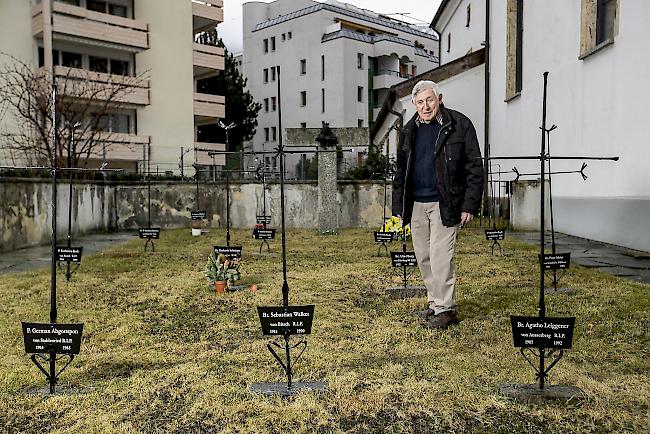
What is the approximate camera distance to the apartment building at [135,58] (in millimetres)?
24703

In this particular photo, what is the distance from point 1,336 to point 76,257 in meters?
2.22

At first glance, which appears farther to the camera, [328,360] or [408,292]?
[408,292]

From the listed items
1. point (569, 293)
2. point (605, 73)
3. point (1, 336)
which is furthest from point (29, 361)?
point (605, 73)

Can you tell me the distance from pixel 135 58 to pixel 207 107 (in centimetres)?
462

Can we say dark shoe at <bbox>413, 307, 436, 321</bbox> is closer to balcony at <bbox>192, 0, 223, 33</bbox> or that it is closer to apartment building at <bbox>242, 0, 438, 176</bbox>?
balcony at <bbox>192, 0, 223, 33</bbox>

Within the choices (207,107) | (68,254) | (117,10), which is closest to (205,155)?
(207,107)

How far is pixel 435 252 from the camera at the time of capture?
4996 mm

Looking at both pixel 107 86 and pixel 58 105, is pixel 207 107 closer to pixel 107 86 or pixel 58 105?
pixel 107 86

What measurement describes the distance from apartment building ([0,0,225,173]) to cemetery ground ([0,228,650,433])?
61.1 feet

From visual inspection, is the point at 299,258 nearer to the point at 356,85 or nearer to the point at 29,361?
the point at 29,361

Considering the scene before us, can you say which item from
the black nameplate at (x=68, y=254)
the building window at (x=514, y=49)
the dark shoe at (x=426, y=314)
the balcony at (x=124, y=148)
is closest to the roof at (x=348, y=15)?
the balcony at (x=124, y=148)

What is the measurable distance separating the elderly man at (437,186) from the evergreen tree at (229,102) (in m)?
31.7

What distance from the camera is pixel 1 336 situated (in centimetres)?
480

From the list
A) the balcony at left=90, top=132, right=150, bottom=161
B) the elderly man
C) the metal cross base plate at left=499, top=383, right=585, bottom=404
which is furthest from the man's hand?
the balcony at left=90, top=132, right=150, bottom=161
